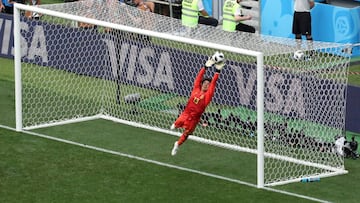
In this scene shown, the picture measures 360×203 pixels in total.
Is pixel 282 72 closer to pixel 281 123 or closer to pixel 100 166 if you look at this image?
pixel 281 123

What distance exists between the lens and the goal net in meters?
20.4

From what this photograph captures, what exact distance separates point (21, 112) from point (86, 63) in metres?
2.34

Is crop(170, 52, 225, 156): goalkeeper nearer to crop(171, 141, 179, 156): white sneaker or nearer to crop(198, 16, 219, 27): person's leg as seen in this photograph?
crop(171, 141, 179, 156): white sneaker

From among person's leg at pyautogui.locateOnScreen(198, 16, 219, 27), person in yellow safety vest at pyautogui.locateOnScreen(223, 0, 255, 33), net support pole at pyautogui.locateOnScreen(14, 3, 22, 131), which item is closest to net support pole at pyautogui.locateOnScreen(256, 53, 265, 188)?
net support pole at pyautogui.locateOnScreen(14, 3, 22, 131)

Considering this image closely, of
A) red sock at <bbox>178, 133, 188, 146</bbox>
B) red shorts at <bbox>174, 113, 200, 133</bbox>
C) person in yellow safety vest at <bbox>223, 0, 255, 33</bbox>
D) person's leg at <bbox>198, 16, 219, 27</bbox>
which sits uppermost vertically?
person in yellow safety vest at <bbox>223, 0, 255, 33</bbox>

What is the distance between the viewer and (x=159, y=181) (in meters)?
19.5

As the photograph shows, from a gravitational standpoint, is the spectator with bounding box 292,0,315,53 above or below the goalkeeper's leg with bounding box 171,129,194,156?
above

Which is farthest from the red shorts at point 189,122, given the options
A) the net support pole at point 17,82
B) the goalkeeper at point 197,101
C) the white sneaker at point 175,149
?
the net support pole at point 17,82

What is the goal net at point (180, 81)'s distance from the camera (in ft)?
66.8

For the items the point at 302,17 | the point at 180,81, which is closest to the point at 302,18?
the point at 302,17

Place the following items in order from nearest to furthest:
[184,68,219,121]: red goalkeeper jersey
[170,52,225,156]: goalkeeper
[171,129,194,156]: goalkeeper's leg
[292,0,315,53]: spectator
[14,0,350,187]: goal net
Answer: [170,52,225,156]: goalkeeper, [184,68,219,121]: red goalkeeper jersey, [14,0,350,187]: goal net, [171,129,194,156]: goalkeeper's leg, [292,0,315,53]: spectator

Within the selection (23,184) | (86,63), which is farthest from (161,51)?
(23,184)

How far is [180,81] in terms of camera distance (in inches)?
905

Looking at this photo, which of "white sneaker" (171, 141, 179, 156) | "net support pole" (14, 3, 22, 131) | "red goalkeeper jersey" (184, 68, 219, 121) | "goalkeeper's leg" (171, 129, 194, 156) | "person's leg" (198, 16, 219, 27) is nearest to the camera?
"red goalkeeper jersey" (184, 68, 219, 121)
